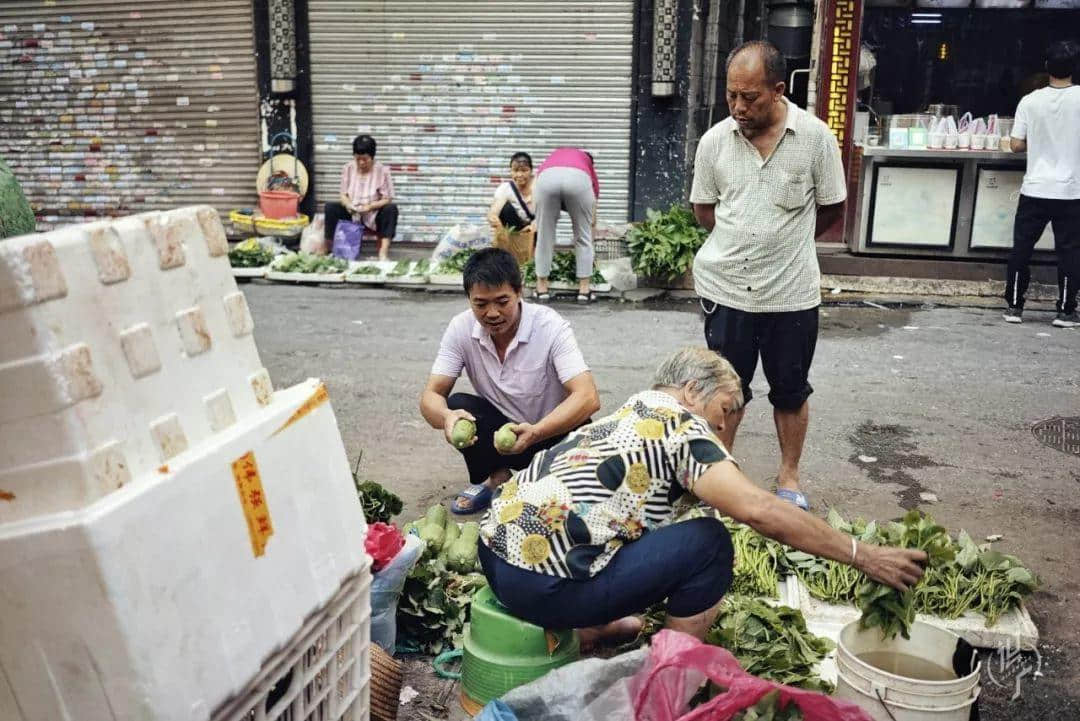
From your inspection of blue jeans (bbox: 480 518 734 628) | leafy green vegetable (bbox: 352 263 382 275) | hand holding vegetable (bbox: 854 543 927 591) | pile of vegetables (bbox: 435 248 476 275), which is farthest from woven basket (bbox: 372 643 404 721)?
leafy green vegetable (bbox: 352 263 382 275)

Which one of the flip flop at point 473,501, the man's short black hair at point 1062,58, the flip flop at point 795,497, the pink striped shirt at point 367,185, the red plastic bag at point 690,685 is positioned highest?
the man's short black hair at point 1062,58

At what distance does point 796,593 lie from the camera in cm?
378

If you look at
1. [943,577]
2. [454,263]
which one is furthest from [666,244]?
[943,577]

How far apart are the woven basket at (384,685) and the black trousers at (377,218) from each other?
28.7 feet

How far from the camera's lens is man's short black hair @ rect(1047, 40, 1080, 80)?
26.2ft

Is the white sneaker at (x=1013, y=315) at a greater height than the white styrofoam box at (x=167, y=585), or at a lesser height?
lesser

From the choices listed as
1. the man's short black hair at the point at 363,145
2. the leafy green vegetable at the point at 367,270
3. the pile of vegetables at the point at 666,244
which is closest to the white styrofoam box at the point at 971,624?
the pile of vegetables at the point at 666,244

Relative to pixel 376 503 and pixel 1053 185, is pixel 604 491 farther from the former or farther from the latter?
pixel 1053 185

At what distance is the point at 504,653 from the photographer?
3.09 metres

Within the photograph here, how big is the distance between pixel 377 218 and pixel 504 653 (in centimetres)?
891

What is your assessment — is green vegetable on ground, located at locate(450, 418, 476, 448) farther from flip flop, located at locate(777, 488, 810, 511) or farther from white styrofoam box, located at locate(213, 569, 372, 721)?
white styrofoam box, located at locate(213, 569, 372, 721)

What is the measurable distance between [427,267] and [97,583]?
921cm

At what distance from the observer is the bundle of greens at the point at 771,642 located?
3250mm

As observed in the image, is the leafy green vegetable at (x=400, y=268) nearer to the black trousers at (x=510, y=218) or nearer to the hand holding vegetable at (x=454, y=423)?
the black trousers at (x=510, y=218)
